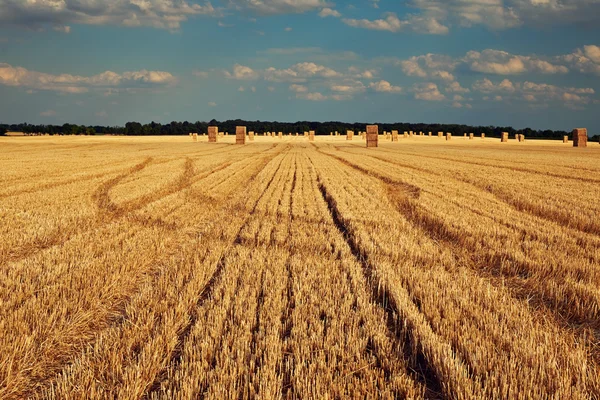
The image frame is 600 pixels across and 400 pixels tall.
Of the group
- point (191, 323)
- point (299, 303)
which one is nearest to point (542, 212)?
point (299, 303)

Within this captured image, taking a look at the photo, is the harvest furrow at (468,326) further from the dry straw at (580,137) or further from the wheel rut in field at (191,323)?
the dry straw at (580,137)

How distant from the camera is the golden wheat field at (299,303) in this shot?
320 cm

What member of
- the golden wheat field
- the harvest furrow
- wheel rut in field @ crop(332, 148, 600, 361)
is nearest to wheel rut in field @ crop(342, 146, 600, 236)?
the golden wheat field

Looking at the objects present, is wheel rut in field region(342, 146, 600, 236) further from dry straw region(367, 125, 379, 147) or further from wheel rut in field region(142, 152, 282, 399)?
dry straw region(367, 125, 379, 147)

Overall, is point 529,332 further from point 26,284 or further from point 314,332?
point 26,284

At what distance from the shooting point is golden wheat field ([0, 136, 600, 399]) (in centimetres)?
320

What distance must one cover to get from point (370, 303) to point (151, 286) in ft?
8.09

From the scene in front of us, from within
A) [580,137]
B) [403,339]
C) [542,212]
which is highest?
[580,137]

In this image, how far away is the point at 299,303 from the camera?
15.1ft

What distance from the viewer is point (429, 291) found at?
4977 millimetres

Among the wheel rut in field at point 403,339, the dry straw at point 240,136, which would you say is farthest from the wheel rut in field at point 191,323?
the dry straw at point 240,136

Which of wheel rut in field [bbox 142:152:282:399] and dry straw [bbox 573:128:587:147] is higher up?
dry straw [bbox 573:128:587:147]

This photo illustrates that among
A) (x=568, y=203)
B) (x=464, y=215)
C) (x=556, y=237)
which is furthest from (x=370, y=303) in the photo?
(x=568, y=203)

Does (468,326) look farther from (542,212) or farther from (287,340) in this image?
(542,212)
